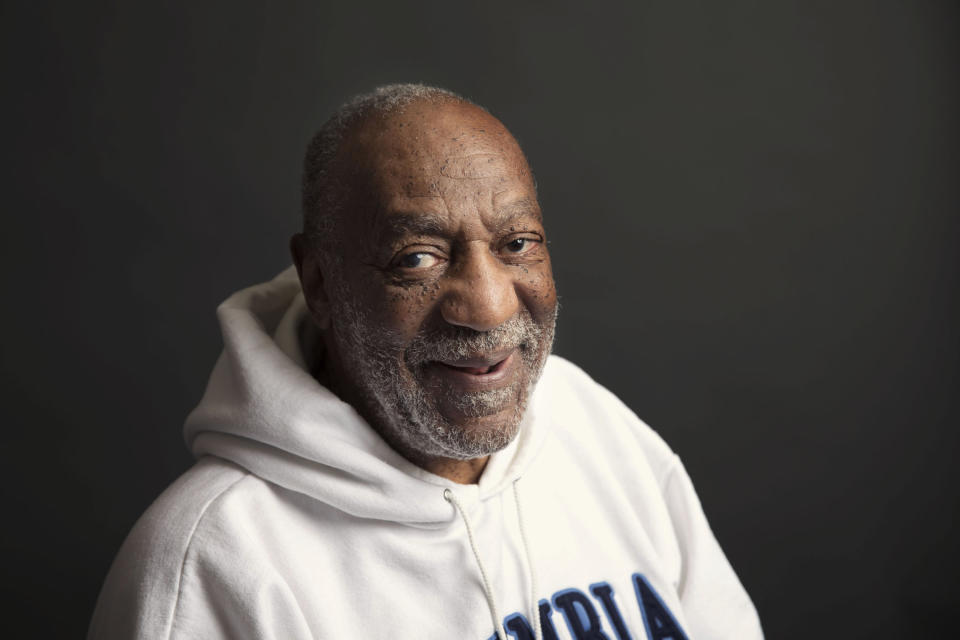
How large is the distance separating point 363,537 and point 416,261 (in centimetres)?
49

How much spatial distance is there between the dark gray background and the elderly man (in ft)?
3.21

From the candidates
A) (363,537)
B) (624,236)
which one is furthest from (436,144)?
(624,236)

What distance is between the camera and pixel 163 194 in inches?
107

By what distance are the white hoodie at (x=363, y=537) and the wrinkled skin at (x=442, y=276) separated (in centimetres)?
13

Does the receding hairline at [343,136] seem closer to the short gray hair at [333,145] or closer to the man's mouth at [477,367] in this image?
the short gray hair at [333,145]

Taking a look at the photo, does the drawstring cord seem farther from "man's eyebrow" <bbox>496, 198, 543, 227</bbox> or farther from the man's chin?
"man's eyebrow" <bbox>496, 198, 543, 227</bbox>

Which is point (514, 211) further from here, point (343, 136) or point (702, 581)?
point (702, 581)

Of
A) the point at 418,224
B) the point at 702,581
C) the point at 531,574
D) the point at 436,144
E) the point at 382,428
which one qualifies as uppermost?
the point at 436,144

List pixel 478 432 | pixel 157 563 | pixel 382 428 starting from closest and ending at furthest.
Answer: pixel 157 563 < pixel 478 432 < pixel 382 428

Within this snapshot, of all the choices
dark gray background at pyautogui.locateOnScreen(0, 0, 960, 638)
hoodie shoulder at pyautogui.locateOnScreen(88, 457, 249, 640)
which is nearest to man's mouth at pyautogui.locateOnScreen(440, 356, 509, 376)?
hoodie shoulder at pyautogui.locateOnScreen(88, 457, 249, 640)

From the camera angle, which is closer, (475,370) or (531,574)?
(475,370)

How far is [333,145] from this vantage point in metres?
1.75

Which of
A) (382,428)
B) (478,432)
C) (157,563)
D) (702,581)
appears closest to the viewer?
(157,563)

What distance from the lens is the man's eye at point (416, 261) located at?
163 centimetres
